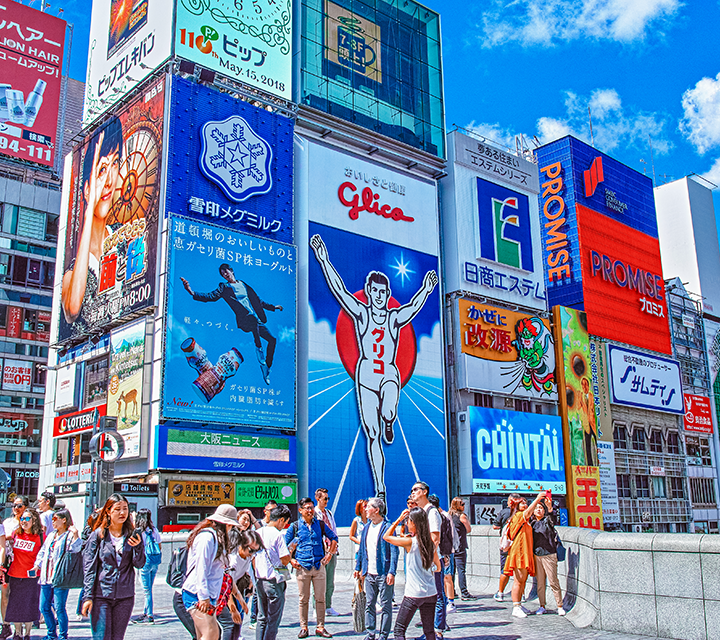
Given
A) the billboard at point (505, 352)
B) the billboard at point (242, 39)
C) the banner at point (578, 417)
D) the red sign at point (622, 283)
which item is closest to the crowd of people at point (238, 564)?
the billboard at point (242, 39)

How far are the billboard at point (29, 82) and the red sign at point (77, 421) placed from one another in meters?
28.0

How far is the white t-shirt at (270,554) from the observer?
Result: 10.6 m

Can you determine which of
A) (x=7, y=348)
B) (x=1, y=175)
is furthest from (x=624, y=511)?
(x=1, y=175)

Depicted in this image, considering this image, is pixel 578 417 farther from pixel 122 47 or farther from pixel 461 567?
pixel 461 567

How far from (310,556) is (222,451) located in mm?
23197

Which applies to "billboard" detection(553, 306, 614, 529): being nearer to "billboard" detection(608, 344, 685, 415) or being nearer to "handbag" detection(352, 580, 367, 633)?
"billboard" detection(608, 344, 685, 415)

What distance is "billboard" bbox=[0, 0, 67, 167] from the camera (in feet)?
199

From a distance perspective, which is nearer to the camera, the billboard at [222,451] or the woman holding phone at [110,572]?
the woman holding phone at [110,572]

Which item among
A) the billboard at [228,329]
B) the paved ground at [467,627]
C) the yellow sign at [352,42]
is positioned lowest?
the paved ground at [467,627]

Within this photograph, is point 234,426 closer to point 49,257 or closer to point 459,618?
point 459,618

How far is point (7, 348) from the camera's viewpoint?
59438 millimetres

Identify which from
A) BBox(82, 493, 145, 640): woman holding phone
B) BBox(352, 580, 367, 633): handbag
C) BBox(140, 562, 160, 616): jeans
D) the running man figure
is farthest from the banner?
BBox(82, 493, 145, 640): woman holding phone

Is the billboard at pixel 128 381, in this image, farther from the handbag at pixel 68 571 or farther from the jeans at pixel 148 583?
the handbag at pixel 68 571

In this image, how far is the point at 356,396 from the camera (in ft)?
133
